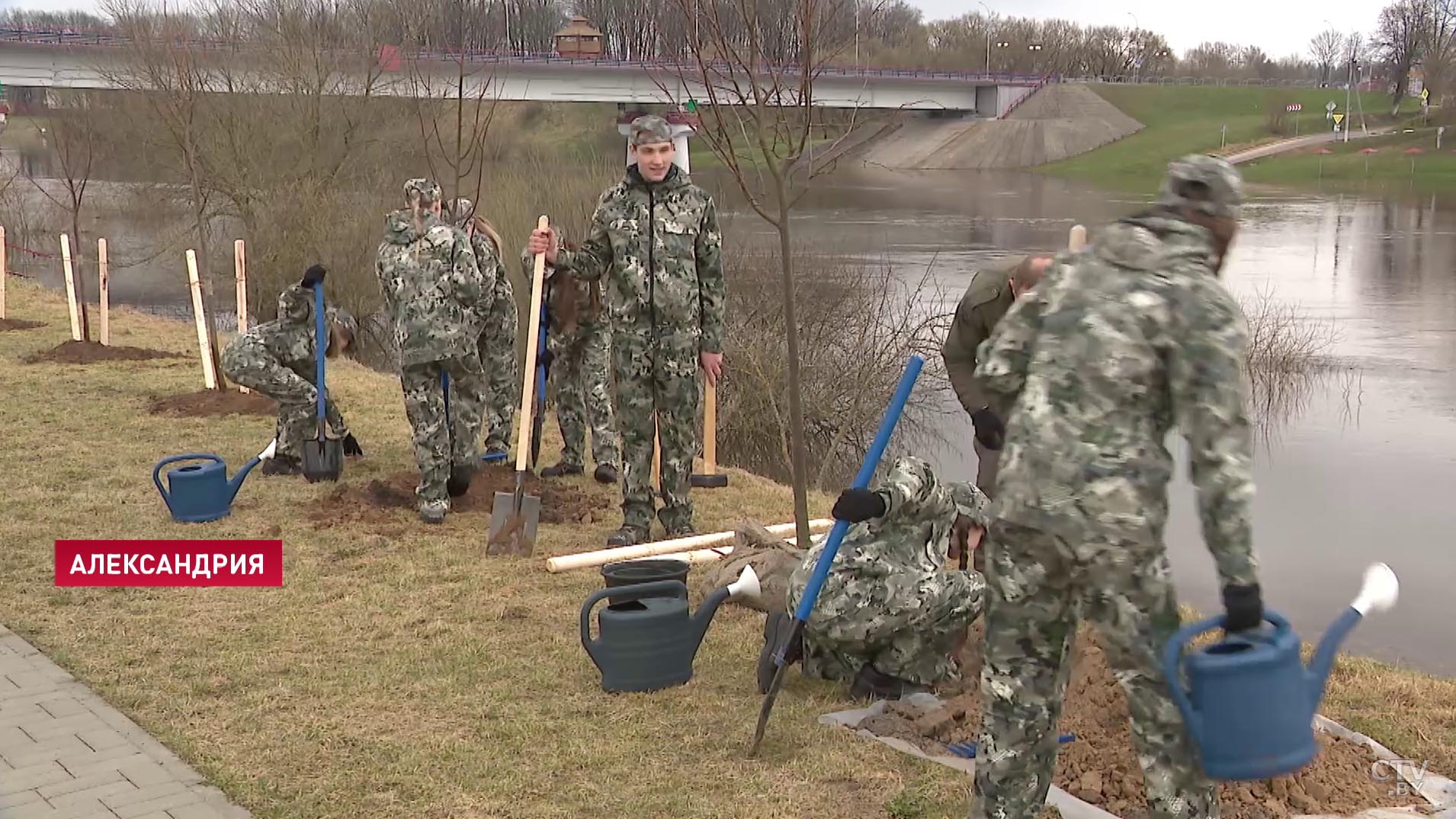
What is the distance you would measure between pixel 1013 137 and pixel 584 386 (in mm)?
60462

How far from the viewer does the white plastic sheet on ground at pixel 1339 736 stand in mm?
4676

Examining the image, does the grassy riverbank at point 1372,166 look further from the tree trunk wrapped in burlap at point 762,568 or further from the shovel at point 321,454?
the tree trunk wrapped in burlap at point 762,568

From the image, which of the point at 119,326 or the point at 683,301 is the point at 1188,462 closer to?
the point at 683,301

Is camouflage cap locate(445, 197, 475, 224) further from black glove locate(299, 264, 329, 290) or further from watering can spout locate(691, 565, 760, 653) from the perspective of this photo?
watering can spout locate(691, 565, 760, 653)

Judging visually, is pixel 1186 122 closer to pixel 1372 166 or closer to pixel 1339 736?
pixel 1372 166

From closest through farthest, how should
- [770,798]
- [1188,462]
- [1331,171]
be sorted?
1. [1188,462]
2. [770,798]
3. [1331,171]

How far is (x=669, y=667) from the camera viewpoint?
19.5 feet

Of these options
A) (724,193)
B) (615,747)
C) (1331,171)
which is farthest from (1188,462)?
(1331,171)

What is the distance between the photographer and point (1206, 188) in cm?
368

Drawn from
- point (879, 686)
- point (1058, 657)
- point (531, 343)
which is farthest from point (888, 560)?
point (531, 343)

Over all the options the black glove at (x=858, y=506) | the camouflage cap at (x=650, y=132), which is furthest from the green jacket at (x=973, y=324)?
the camouflage cap at (x=650, y=132)

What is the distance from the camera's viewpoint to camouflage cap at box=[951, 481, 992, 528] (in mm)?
5730

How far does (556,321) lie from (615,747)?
493 cm

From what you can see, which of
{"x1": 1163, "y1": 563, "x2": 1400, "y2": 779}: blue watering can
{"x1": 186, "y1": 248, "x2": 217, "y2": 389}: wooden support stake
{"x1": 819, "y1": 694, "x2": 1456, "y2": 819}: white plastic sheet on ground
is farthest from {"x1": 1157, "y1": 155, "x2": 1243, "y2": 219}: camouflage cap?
{"x1": 186, "y1": 248, "x2": 217, "y2": 389}: wooden support stake
